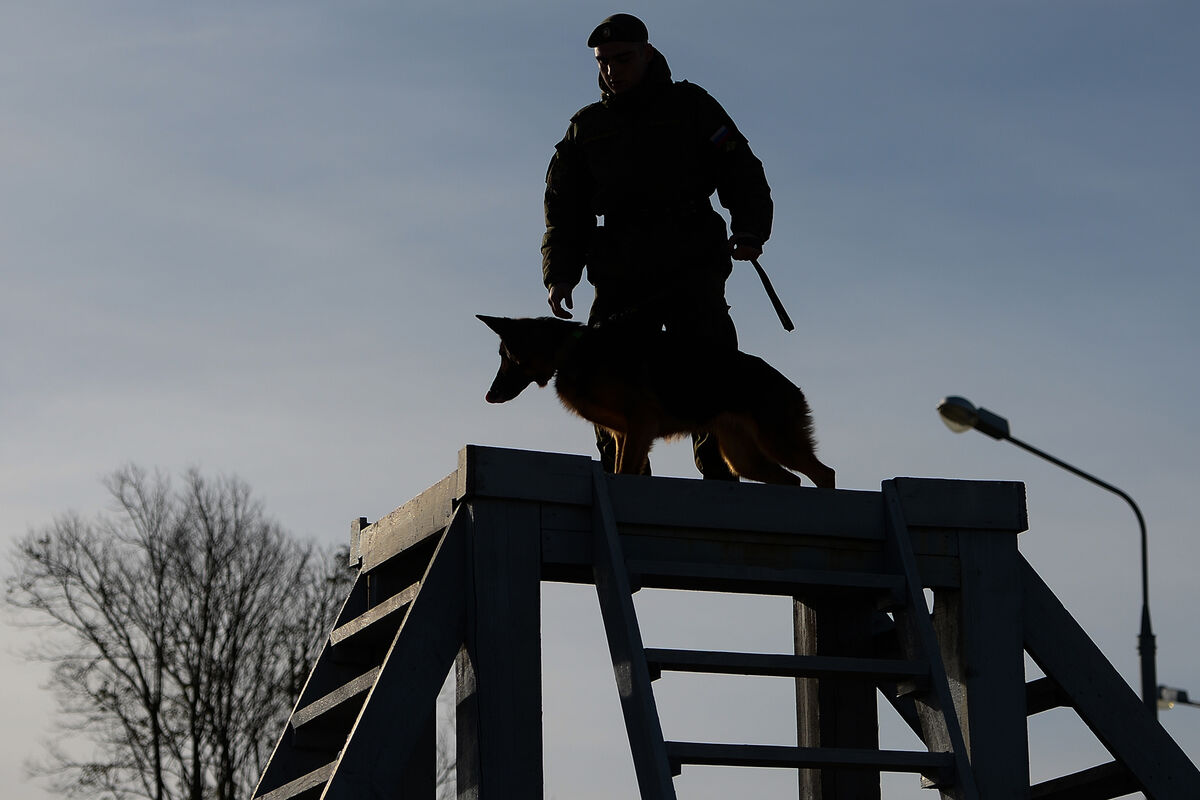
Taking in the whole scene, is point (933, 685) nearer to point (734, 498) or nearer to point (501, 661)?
point (734, 498)

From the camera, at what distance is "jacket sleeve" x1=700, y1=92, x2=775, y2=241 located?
6797 mm

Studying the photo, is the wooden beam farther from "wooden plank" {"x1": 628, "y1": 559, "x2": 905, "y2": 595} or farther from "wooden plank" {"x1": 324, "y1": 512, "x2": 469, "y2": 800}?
"wooden plank" {"x1": 324, "y1": 512, "x2": 469, "y2": 800}

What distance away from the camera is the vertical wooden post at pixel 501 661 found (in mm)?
5336

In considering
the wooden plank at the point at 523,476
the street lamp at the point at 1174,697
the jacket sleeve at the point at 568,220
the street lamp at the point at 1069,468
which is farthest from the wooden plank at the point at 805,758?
the street lamp at the point at 1174,697

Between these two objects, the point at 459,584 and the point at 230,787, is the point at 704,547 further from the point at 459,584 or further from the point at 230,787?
the point at 230,787

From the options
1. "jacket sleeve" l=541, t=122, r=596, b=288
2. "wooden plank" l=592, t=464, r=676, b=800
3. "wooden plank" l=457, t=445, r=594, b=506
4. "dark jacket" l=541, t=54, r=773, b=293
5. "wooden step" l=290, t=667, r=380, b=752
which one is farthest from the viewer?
"jacket sleeve" l=541, t=122, r=596, b=288

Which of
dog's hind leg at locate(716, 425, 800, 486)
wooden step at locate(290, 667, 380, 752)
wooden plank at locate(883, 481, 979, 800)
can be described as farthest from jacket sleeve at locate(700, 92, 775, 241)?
wooden step at locate(290, 667, 380, 752)

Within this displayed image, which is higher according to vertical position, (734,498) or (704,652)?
(734,498)

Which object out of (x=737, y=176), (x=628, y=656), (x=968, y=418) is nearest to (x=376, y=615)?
(x=628, y=656)

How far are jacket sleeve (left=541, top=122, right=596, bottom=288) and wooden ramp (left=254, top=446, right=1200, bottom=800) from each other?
1.37m

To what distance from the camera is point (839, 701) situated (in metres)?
6.51

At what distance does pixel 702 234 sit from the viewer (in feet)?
22.7

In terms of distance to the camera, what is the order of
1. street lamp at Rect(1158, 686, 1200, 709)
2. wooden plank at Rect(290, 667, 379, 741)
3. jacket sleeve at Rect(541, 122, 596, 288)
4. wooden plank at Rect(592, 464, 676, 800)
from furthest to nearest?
street lamp at Rect(1158, 686, 1200, 709) → jacket sleeve at Rect(541, 122, 596, 288) → wooden plank at Rect(290, 667, 379, 741) → wooden plank at Rect(592, 464, 676, 800)

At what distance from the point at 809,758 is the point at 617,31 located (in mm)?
3145
